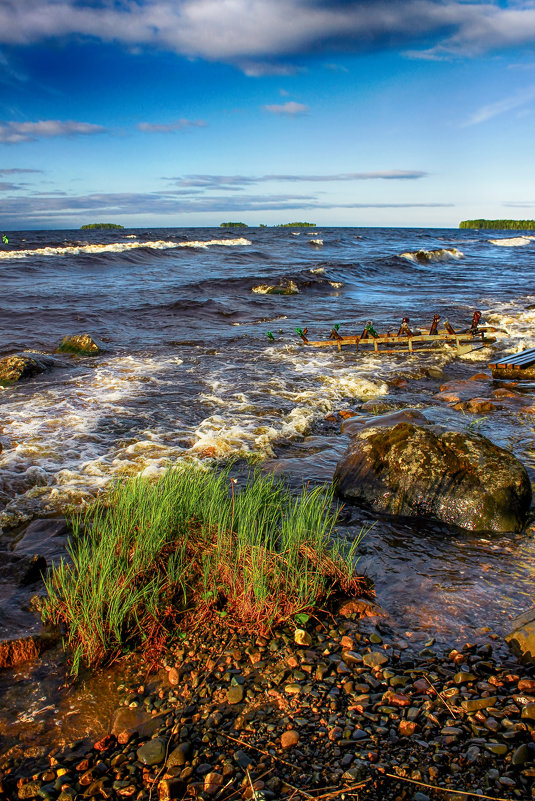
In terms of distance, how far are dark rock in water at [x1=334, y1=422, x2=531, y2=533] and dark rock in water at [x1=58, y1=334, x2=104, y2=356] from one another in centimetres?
1118

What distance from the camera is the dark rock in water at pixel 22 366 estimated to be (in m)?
12.5

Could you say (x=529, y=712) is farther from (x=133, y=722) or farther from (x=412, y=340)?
(x=412, y=340)

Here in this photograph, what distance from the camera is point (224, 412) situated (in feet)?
34.1

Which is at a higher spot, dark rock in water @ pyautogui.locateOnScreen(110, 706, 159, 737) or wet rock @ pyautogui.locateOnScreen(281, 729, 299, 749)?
wet rock @ pyautogui.locateOnScreen(281, 729, 299, 749)

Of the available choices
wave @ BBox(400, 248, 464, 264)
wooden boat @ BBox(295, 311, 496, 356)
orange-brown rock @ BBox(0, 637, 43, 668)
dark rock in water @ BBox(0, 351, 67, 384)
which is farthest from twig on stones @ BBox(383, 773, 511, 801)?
wave @ BBox(400, 248, 464, 264)

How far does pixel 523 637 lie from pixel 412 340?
1310cm

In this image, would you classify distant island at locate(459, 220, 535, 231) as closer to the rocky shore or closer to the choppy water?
the choppy water

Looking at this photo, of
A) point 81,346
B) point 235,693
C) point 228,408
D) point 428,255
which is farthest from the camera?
point 428,255

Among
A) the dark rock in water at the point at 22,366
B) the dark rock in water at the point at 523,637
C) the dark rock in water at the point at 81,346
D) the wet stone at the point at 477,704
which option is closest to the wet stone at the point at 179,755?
the wet stone at the point at 477,704

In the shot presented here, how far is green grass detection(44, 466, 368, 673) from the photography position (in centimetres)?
377

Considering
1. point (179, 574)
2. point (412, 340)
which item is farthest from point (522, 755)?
point (412, 340)

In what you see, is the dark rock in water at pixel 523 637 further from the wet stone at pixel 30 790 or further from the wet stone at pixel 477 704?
the wet stone at pixel 30 790

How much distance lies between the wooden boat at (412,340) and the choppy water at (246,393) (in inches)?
19.6

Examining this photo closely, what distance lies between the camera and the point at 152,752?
9.59 feet
